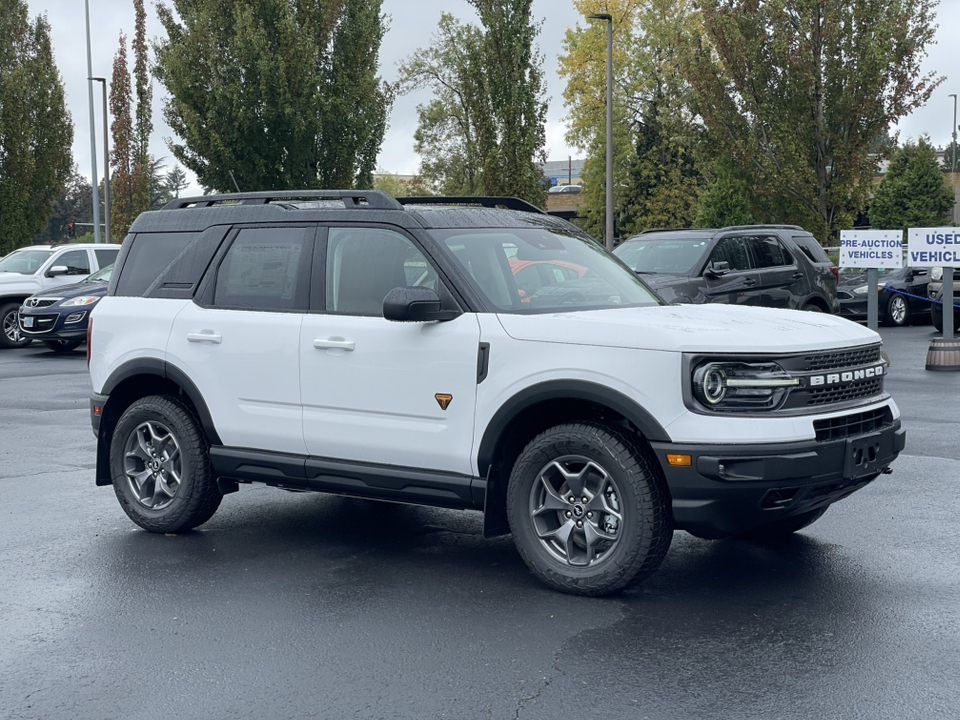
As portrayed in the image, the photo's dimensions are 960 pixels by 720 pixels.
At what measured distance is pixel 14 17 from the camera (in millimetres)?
36781

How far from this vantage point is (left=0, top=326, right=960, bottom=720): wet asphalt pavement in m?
4.45

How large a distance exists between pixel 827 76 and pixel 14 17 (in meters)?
23.9

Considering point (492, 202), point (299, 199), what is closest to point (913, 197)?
point (492, 202)

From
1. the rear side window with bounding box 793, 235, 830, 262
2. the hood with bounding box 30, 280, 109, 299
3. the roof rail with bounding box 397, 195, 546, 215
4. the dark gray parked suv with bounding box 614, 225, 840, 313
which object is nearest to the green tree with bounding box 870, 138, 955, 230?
the rear side window with bounding box 793, 235, 830, 262

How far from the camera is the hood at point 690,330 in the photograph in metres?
5.39

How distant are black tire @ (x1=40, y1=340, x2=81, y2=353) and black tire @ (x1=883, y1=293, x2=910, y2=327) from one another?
15537 millimetres

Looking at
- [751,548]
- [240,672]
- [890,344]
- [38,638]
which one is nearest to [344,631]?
[240,672]

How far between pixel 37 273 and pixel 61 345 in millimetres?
1645

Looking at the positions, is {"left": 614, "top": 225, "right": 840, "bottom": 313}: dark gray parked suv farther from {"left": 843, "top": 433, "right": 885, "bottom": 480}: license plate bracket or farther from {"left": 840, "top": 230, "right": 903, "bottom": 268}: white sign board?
{"left": 843, "top": 433, "right": 885, "bottom": 480}: license plate bracket

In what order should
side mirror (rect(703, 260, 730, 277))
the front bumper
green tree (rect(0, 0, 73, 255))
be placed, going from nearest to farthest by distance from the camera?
the front bumper < side mirror (rect(703, 260, 730, 277)) < green tree (rect(0, 0, 73, 255))

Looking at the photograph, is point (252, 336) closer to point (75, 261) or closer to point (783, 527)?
point (783, 527)

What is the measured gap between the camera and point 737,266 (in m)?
16.8

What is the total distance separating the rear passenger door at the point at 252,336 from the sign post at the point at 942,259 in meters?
11.5

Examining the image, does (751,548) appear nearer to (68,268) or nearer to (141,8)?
(68,268)
